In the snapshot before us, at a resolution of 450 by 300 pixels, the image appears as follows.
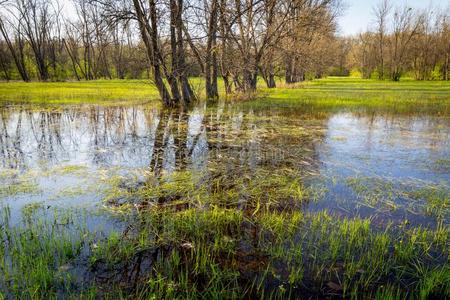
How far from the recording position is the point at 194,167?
19.4 ft

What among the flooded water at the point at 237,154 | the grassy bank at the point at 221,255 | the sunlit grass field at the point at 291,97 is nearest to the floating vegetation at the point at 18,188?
the flooded water at the point at 237,154

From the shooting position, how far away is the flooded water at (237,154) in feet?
15.0

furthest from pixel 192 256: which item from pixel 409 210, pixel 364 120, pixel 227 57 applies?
pixel 227 57

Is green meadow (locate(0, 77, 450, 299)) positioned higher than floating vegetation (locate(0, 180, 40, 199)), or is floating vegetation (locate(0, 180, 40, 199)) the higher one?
floating vegetation (locate(0, 180, 40, 199))

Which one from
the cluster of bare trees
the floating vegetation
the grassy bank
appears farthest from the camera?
the cluster of bare trees

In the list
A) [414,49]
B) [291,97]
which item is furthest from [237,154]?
[414,49]

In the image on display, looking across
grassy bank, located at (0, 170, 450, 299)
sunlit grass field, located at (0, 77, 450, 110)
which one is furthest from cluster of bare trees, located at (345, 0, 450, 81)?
grassy bank, located at (0, 170, 450, 299)

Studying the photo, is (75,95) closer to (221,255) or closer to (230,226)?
(230,226)

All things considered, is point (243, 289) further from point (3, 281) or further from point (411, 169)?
point (411, 169)

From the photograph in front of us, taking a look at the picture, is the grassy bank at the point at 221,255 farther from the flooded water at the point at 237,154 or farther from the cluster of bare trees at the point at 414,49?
the cluster of bare trees at the point at 414,49

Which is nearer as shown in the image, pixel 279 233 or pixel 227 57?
pixel 279 233

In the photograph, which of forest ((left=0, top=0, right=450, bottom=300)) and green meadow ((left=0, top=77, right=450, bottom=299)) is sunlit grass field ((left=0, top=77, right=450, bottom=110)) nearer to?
forest ((left=0, top=0, right=450, bottom=300))

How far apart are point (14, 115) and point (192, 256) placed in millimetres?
12183

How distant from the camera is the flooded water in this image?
4574 mm
